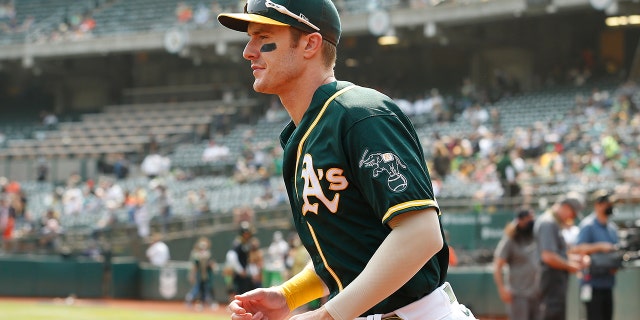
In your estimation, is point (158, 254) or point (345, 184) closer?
point (345, 184)

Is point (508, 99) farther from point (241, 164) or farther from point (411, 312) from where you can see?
point (411, 312)

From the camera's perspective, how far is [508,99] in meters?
28.5

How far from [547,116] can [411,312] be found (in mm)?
23073

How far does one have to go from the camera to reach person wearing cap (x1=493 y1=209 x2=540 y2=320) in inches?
399

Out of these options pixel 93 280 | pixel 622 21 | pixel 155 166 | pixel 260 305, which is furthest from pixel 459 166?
pixel 260 305

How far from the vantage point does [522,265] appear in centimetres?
1015

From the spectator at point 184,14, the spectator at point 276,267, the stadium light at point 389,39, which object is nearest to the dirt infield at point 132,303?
the spectator at point 276,267

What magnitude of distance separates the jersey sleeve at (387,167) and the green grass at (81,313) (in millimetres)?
14177

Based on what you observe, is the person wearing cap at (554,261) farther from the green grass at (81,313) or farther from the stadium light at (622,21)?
the stadium light at (622,21)

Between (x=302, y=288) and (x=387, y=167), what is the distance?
0.74 metres

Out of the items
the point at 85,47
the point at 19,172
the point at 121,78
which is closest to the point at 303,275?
the point at 19,172

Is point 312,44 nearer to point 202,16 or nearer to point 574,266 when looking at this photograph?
point 574,266

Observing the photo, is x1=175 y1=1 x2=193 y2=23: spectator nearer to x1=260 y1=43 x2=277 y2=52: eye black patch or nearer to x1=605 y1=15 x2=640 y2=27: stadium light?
x1=605 y1=15 x2=640 y2=27: stadium light

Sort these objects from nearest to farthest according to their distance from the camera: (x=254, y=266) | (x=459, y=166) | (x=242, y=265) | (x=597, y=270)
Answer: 1. (x=597, y=270)
2. (x=242, y=265)
3. (x=254, y=266)
4. (x=459, y=166)
